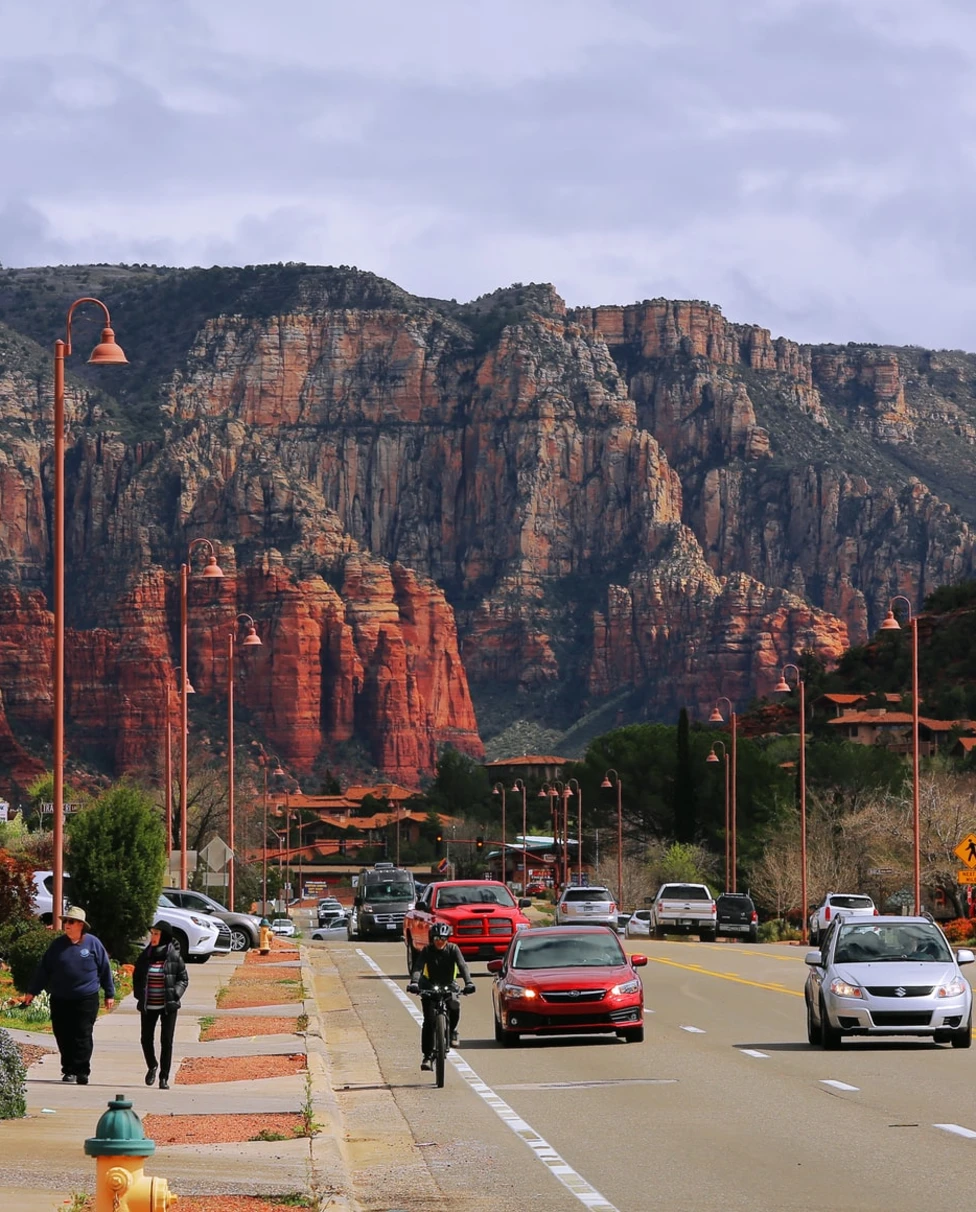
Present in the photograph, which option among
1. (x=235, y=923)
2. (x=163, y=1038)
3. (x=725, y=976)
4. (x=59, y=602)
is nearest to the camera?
(x=163, y=1038)

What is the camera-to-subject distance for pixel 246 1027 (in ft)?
99.6

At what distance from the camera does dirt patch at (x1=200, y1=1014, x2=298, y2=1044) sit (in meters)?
28.9

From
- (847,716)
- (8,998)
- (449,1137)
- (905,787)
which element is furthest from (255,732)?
(449,1137)

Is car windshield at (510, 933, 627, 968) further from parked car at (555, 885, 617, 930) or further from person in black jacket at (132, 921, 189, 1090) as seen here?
parked car at (555, 885, 617, 930)

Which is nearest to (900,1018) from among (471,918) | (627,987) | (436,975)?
(627,987)

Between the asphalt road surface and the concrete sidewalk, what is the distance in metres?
0.40

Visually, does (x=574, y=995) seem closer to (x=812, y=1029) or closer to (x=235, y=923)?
(x=812, y=1029)

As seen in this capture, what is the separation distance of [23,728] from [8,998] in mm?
156541

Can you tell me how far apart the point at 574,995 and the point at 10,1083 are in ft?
33.6

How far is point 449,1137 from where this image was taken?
59.3ft

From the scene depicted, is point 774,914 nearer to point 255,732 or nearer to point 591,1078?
point 591,1078

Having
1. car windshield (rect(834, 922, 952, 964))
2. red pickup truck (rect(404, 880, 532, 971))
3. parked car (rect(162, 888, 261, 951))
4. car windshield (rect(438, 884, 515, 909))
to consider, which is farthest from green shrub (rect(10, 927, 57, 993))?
parked car (rect(162, 888, 261, 951))

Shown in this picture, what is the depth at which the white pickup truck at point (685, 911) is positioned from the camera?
69.9 m

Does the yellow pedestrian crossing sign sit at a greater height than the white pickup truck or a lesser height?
greater
